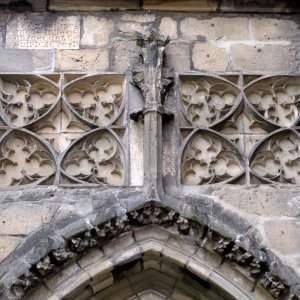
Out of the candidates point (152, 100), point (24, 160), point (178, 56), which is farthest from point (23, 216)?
point (178, 56)

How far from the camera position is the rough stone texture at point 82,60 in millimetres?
7473

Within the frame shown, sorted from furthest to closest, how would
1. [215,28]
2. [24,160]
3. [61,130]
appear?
[215,28]
[61,130]
[24,160]

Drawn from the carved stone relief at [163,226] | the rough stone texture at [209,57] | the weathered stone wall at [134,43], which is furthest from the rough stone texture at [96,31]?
the carved stone relief at [163,226]

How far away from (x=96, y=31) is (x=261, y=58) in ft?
4.66

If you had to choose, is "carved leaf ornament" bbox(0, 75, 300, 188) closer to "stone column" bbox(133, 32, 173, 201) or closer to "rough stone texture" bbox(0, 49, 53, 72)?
"rough stone texture" bbox(0, 49, 53, 72)

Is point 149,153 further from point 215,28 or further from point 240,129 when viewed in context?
point 215,28

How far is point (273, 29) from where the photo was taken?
25.3ft

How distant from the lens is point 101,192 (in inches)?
276

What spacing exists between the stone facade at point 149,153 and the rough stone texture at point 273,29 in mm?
13

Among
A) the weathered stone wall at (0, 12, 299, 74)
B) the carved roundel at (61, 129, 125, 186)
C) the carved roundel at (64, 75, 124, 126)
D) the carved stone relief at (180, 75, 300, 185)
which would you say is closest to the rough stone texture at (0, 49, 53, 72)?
the weathered stone wall at (0, 12, 299, 74)

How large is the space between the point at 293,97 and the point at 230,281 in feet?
5.73

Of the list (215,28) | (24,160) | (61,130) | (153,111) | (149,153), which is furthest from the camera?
(215,28)

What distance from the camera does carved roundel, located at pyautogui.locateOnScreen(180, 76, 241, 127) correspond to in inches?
291

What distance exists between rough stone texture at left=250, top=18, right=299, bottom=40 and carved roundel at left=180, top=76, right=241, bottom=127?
56 cm
